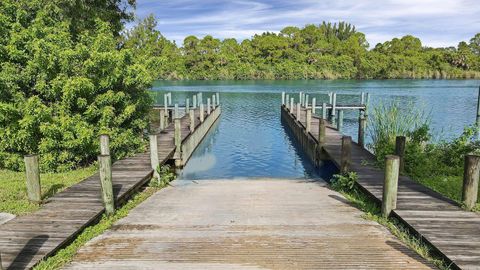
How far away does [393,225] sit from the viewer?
6.46m

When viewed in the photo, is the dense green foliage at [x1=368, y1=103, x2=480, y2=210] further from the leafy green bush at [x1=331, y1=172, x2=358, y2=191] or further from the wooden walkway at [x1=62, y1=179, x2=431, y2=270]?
the wooden walkway at [x1=62, y1=179, x2=431, y2=270]

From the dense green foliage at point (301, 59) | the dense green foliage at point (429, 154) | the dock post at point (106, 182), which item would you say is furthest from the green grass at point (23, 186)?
the dense green foliage at point (301, 59)

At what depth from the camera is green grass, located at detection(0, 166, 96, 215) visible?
24.6 ft

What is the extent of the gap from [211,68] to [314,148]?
3281 inches

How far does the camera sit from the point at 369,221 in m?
6.69

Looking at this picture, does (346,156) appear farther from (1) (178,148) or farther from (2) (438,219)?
(1) (178,148)

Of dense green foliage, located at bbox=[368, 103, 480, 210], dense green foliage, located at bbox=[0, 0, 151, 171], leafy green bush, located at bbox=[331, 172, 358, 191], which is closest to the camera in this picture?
leafy green bush, located at bbox=[331, 172, 358, 191]

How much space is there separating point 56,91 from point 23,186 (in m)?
3.39

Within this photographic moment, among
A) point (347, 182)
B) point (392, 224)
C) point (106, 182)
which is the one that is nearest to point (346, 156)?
point (347, 182)

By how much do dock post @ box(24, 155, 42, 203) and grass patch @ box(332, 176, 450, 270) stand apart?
6.34m

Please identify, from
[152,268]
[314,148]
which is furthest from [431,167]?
[152,268]

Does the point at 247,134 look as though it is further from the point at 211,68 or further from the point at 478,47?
the point at 478,47

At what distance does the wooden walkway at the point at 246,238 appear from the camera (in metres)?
5.05

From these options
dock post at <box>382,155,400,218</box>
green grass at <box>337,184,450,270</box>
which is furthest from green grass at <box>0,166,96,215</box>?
dock post at <box>382,155,400,218</box>
